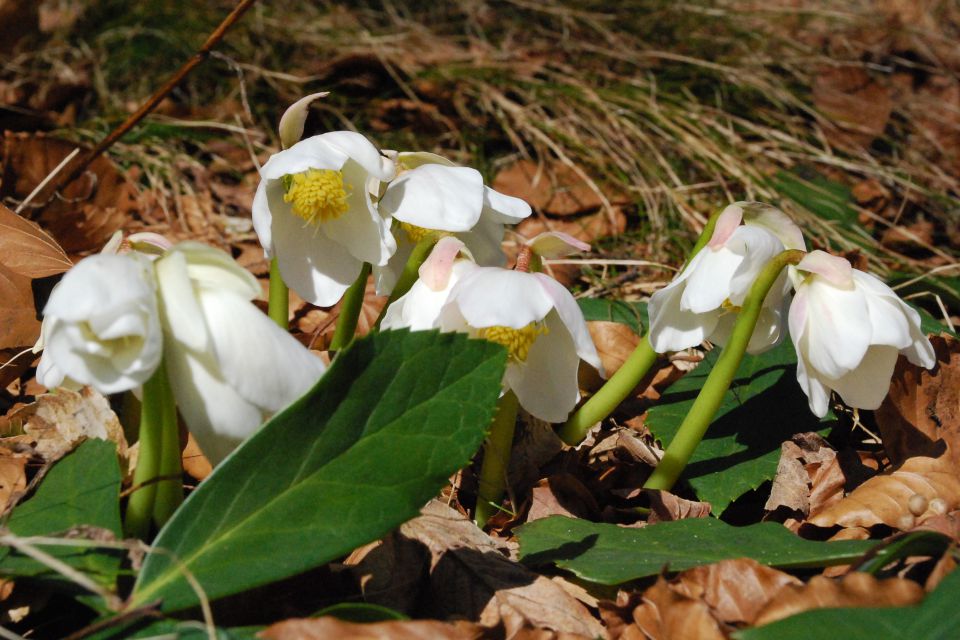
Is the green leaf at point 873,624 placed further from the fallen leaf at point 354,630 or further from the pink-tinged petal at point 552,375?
the pink-tinged petal at point 552,375

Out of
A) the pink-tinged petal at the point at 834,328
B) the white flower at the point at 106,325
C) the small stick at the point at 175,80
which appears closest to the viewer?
the white flower at the point at 106,325

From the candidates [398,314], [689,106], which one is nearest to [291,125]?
[398,314]

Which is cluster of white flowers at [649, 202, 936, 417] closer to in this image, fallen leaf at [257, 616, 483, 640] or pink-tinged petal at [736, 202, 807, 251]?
pink-tinged petal at [736, 202, 807, 251]

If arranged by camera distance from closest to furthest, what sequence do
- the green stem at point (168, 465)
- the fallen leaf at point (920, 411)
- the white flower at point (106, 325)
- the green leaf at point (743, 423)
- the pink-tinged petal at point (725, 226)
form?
the white flower at point (106, 325)
the green stem at point (168, 465)
the pink-tinged petal at point (725, 226)
the green leaf at point (743, 423)
the fallen leaf at point (920, 411)

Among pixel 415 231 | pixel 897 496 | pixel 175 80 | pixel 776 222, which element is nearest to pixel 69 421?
pixel 415 231

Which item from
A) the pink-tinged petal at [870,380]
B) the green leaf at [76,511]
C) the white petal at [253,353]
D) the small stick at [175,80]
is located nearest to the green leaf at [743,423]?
the pink-tinged petal at [870,380]

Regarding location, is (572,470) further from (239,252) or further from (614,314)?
(239,252)

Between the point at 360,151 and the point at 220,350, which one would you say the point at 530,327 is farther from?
the point at 220,350
